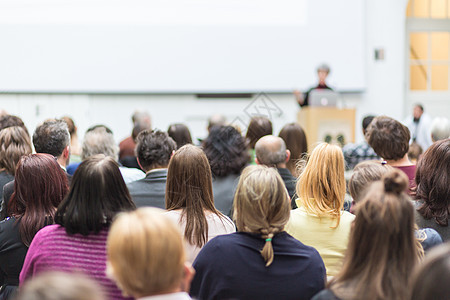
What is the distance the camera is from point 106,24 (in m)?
7.82

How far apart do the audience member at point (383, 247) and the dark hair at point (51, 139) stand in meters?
2.11

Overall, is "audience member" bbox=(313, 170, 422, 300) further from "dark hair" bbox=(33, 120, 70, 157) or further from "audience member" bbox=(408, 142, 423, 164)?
"audience member" bbox=(408, 142, 423, 164)

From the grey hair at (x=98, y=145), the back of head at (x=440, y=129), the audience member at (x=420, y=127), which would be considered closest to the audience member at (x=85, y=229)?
the grey hair at (x=98, y=145)

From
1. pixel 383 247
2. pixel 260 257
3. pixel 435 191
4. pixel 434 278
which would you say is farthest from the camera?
pixel 435 191

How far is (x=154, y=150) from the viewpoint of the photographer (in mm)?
3004

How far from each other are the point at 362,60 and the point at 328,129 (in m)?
3.00

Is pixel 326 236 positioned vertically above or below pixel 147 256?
below

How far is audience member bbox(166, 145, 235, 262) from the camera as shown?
2.24 metres

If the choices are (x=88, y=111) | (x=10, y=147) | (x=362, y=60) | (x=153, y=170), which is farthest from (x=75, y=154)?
(x=362, y=60)

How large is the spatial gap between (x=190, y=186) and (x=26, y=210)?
2.34 ft

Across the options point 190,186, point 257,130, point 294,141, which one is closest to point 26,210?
point 190,186

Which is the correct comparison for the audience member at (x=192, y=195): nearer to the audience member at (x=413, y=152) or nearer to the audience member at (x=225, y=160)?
the audience member at (x=225, y=160)

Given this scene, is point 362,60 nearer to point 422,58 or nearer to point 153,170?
point 422,58

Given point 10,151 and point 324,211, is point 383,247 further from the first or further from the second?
point 10,151
